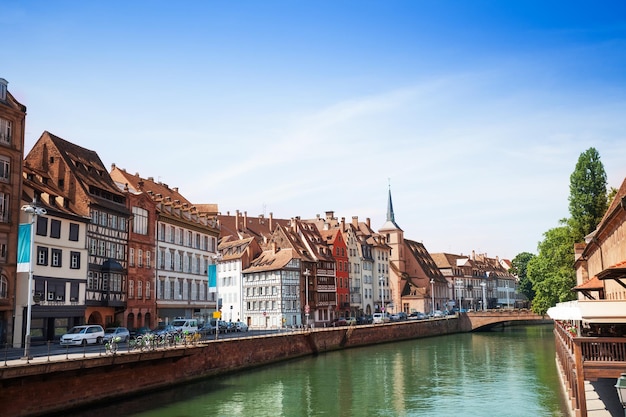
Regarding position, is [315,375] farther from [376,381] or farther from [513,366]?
[513,366]

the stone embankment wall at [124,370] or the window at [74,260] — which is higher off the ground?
the window at [74,260]

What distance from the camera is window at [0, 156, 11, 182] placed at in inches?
1774

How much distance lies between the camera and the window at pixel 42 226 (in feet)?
156

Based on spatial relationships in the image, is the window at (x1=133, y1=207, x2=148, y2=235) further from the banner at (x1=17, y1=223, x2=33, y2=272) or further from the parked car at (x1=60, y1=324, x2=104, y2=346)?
the banner at (x1=17, y1=223, x2=33, y2=272)

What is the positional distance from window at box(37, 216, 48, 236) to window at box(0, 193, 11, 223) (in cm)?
278

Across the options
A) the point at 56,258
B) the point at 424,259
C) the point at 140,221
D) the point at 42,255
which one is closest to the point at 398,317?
the point at 424,259

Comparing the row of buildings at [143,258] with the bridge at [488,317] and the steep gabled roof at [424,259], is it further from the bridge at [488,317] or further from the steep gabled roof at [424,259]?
the bridge at [488,317]

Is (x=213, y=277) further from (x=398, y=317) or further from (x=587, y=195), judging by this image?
(x=398, y=317)

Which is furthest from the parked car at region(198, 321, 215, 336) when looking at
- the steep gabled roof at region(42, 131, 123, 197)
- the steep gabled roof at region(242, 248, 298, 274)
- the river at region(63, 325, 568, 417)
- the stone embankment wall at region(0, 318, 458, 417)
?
the steep gabled roof at region(242, 248, 298, 274)

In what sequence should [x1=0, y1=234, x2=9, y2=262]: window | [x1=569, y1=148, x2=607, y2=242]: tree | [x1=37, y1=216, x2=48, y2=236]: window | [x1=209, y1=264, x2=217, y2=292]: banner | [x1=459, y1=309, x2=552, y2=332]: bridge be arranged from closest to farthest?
[x1=0, y1=234, x2=9, y2=262]: window, [x1=37, y1=216, x2=48, y2=236]: window, [x1=209, y1=264, x2=217, y2=292]: banner, [x1=569, y1=148, x2=607, y2=242]: tree, [x1=459, y1=309, x2=552, y2=332]: bridge

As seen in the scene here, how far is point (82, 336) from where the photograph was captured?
42.4 m

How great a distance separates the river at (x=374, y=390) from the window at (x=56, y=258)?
1554 cm

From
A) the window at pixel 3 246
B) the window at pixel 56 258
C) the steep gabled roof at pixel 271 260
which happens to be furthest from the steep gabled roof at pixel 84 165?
the steep gabled roof at pixel 271 260

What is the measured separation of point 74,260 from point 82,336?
37.5ft
